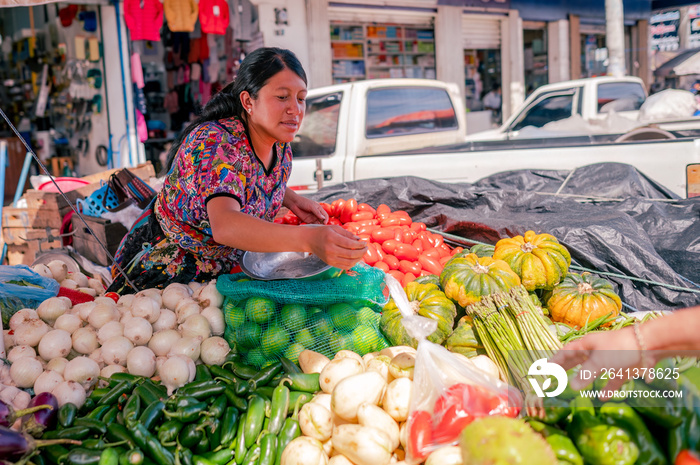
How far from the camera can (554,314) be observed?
2.82 meters

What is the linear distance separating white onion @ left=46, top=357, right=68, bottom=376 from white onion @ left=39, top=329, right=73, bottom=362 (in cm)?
4

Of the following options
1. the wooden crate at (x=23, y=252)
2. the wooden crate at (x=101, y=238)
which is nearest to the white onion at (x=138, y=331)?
the wooden crate at (x=101, y=238)

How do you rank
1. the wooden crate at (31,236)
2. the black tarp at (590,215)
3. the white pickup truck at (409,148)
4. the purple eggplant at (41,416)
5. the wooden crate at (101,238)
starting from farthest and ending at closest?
the wooden crate at (31,236) < the white pickup truck at (409,148) < the wooden crate at (101,238) < the black tarp at (590,215) < the purple eggplant at (41,416)

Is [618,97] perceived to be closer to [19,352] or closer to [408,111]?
[408,111]

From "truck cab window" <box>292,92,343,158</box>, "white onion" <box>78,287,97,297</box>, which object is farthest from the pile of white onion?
"truck cab window" <box>292,92,343,158</box>

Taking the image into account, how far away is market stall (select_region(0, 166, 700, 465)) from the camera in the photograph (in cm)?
171

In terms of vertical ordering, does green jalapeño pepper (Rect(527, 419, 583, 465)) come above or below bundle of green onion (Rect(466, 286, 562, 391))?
below

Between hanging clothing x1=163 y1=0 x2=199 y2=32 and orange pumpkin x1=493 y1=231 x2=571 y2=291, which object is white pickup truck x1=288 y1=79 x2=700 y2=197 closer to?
orange pumpkin x1=493 y1=231 x2=571 y2=291

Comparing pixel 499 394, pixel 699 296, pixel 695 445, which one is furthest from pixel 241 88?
pixel 699 296

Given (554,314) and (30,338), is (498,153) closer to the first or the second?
(554,314)

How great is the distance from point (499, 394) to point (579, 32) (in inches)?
660

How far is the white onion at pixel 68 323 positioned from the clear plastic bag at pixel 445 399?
165cm

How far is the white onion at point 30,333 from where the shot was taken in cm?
248

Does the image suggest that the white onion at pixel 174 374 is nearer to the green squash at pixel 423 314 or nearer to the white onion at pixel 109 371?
the white onion at pixel 109 371
